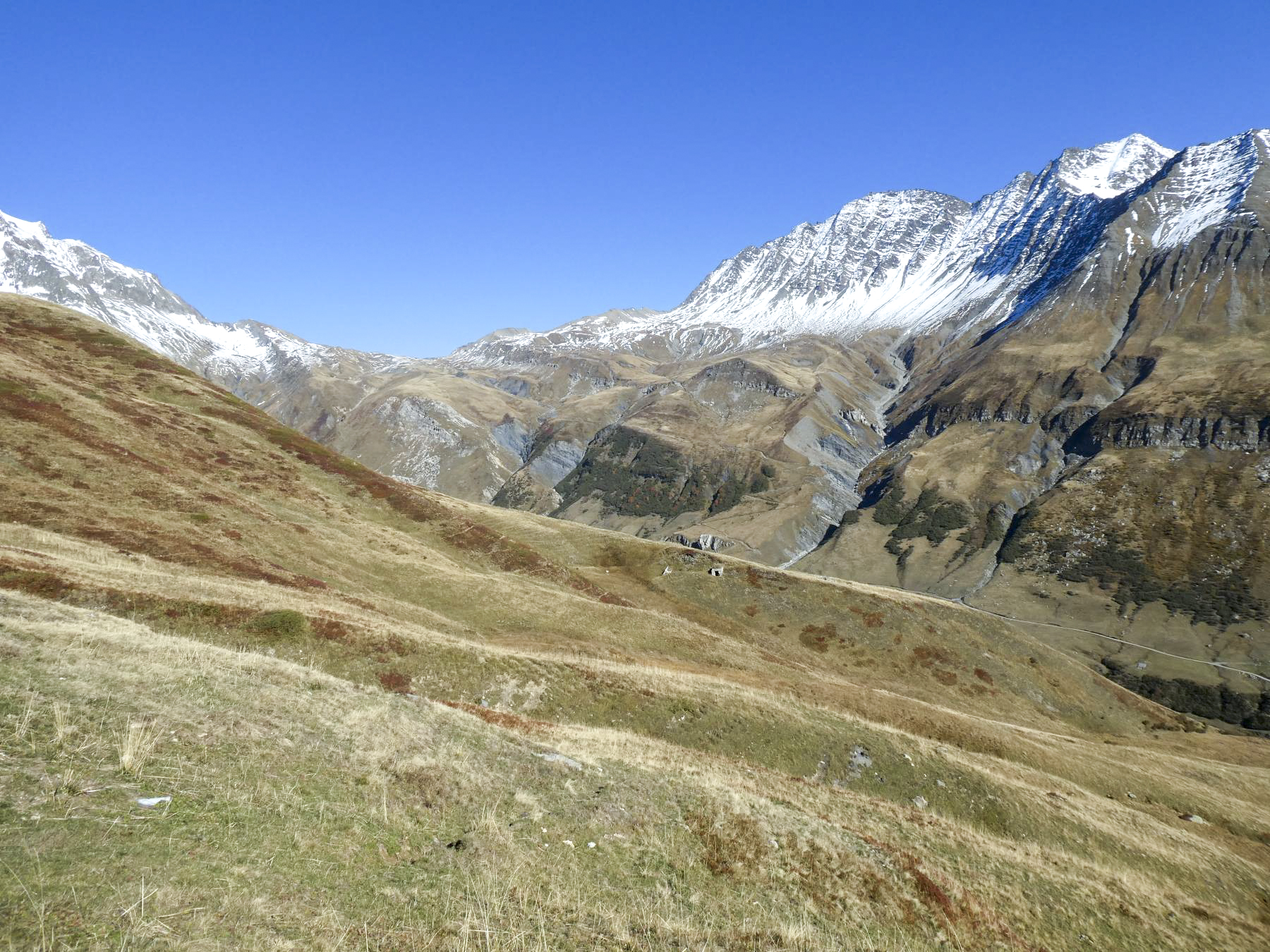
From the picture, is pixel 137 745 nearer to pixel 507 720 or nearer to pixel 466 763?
pixel 466 763

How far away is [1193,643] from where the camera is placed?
198 metres

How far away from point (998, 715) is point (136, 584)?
9314 centimetres

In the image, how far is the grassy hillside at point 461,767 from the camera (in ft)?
35.9

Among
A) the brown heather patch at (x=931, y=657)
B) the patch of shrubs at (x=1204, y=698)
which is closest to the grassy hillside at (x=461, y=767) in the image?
the brown heather patch at (x=931, y=657)

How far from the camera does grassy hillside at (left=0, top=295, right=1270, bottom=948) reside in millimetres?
10930

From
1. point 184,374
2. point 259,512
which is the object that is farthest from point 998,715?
point 184,374

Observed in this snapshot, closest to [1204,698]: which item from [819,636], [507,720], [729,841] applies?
[819,636]

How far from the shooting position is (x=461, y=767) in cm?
1844

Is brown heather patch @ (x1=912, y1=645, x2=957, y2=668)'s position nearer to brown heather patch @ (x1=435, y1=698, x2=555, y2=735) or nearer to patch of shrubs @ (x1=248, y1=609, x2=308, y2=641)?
brown heather patch @ (x1=435, y1=698, x2=555, y2=735)

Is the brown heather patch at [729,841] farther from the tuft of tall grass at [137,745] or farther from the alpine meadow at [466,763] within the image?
the tuft of tall grass at [137,745]

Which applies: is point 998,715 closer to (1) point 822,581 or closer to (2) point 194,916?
(1) point 822,581

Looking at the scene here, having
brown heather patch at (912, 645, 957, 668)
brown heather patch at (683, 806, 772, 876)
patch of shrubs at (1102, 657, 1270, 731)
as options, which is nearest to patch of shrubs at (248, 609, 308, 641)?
brown heather patch at (683, 806, 772, 876)

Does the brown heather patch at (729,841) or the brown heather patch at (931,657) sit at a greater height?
the brown heather patch at (729,841)

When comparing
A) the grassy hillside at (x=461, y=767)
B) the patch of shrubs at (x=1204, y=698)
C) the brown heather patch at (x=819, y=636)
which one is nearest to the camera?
the grassy hillside at (x=461, y=767)
